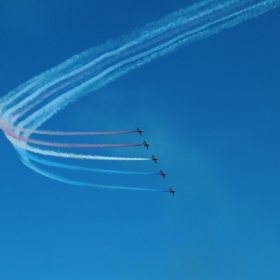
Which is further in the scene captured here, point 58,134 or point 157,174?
point 157,174

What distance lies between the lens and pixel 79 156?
197 ft

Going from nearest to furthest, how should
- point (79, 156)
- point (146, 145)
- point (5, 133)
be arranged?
point (5, 133)
point (79, 156)
point (146, 145)

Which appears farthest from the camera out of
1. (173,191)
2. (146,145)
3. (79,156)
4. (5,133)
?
(173,191)

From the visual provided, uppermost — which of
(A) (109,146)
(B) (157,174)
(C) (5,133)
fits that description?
(B) (157,174)

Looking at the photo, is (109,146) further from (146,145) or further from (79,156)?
(146,145)

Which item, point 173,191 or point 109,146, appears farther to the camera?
point 173,191

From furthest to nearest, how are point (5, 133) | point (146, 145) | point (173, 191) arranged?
point (173, 191) < point (146, 145) < point (5, 133)

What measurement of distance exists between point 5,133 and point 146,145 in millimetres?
21037

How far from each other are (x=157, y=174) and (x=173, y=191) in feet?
15.0

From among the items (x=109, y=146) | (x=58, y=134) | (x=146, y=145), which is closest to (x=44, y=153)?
(x=58, y=134)

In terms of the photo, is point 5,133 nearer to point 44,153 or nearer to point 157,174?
point 44,153

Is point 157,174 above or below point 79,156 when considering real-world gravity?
above

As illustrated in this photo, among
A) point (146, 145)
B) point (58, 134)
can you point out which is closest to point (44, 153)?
point (58, 134)

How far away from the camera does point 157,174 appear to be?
2815 inches
